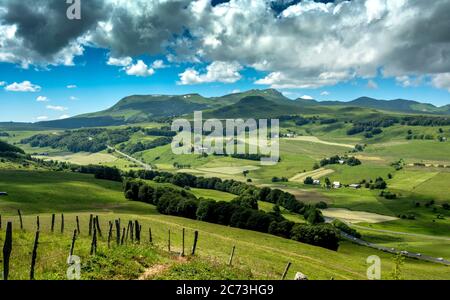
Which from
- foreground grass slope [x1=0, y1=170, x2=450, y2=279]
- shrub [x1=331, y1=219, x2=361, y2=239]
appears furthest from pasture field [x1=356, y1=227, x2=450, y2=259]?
foreground grass slope [x1=0, y1=170, x2=450, y2=279]

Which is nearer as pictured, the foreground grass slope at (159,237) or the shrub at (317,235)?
the foreground grass slope at (159,237)

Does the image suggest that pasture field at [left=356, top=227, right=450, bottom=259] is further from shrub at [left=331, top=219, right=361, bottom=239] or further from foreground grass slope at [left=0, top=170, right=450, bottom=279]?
foreground grass slope at [left=0, top=170, right=450, bottom=279]

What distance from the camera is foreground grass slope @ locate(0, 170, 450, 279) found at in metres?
42.6

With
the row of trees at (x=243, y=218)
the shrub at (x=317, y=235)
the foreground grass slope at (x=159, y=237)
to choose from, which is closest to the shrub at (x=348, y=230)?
the foreground grass slope at (x=159, y=237)

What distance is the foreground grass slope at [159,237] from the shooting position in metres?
42.6

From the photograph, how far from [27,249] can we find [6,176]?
16711 centimetres

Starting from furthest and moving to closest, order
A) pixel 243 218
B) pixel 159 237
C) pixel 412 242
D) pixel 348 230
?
1. pixel 348 230
2. pixel 412 242
3. pixel 243 218
4. pixel 159 237

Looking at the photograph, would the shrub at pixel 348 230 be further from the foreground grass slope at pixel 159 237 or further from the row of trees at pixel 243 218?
the row of trees at pixel 243 218

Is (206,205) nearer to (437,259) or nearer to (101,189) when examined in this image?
(101,189)

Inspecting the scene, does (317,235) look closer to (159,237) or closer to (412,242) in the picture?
(412,242)

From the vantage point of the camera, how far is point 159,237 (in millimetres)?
70688

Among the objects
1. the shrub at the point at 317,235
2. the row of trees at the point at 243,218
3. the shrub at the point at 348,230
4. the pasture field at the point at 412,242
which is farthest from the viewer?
the shrub at the point at 348,230

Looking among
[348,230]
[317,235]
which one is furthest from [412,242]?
[317,235]
